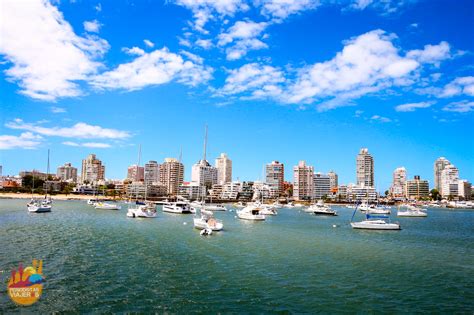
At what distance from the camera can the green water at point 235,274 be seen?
20453 millimetres

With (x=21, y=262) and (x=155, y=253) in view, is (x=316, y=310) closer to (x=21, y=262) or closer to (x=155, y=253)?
(x=155, y=253)

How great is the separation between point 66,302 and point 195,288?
7833mm

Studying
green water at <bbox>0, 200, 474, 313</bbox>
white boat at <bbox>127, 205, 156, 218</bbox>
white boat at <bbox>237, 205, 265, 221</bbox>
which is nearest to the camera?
green water at <bbox>0, 200, 474, 313</bbox>

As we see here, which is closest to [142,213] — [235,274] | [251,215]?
[251,215]

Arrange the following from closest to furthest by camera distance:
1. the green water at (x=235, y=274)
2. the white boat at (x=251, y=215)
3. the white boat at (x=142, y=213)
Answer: the green water at (x=235, y=274) < the white boat at (x=142, y=213) < the white boat at (x=251, y=215)

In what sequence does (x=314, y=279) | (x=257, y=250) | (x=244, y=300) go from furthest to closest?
(x=257, y=250) < (x=314, y=279) < (x=244, y=300)

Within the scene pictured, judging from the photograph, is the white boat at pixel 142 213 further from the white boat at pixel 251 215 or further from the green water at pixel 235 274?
the green water at pixel 235 274

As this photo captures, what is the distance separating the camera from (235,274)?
27141mm

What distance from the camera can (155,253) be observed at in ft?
115

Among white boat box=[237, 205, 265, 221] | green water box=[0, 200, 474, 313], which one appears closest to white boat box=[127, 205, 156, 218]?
white boat box=[237, 205, 265, 221]

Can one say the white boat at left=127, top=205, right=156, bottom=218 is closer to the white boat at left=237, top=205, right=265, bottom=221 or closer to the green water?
the white boat at left=237, top=205, right=265, bottom=221

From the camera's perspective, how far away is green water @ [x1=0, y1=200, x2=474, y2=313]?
67.1ft

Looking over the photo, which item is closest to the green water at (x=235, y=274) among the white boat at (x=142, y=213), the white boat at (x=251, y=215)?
the white boat at (x=142, y=213)

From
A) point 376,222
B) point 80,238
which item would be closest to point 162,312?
point 80,238
